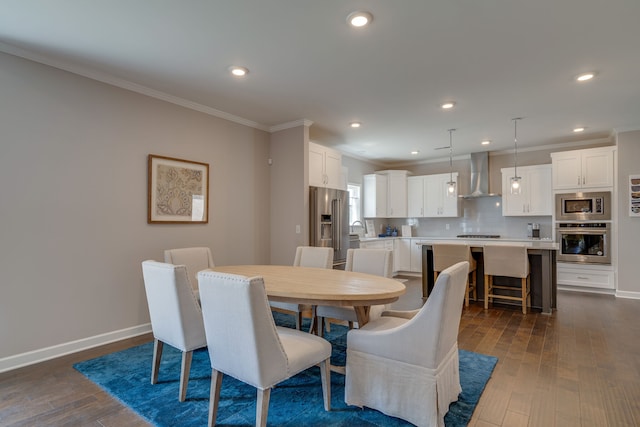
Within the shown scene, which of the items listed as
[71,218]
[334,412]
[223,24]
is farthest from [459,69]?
[71,218]

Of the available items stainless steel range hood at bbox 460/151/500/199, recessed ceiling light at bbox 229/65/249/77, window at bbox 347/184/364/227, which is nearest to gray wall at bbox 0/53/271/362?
recessed ceiling light at bbox 229/65/249/77

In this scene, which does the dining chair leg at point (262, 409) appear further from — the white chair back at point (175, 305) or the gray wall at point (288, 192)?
the gray wall at point (288, 192)

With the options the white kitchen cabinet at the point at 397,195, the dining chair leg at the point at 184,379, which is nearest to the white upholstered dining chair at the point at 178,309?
the dining chair leg at the point at 184,379

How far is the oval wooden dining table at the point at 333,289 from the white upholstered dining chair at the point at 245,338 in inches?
12.6

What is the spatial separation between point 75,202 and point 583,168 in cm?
699

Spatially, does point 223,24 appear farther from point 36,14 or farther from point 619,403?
point 619,403

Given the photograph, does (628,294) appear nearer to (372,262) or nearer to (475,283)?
(475,283)

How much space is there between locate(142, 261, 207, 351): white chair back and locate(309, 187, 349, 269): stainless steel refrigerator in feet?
8.44

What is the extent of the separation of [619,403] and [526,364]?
2.09ft

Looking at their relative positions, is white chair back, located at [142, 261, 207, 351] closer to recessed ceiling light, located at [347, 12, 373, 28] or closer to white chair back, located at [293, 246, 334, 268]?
white chair back, located at [293, 246, 334, 268]

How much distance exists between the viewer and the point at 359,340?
2.05 m

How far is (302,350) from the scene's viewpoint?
6.28 feet

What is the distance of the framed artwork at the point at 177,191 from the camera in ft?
11.9

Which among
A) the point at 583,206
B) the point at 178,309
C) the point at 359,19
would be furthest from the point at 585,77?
the point at 178,309
